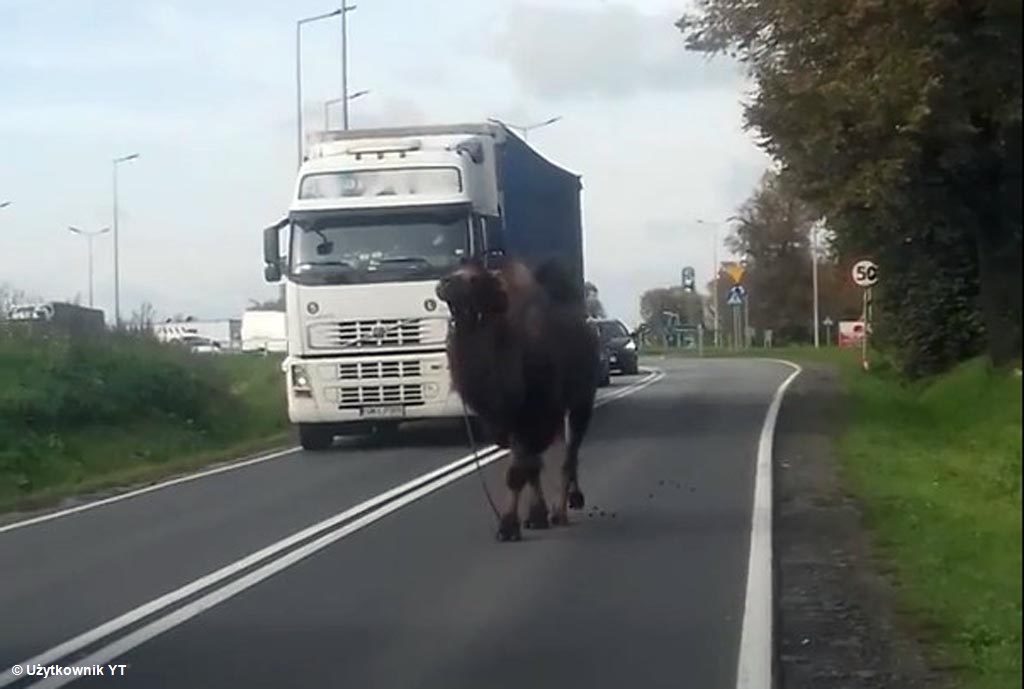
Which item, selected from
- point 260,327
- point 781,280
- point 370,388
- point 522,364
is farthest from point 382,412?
point 781,280

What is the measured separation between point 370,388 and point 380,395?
16 centimetres

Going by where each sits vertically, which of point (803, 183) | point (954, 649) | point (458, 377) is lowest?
point (954, 649)

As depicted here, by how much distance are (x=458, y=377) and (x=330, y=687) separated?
534 cm

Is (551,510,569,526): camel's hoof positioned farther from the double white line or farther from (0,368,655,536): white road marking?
(0,368,655,536): white road marking

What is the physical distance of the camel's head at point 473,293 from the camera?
1398cm

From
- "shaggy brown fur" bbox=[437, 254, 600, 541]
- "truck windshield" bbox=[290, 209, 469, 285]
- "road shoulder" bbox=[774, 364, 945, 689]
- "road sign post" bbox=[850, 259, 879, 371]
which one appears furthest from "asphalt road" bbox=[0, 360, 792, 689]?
"road sign post" bbox=[850, 259, 879, 371]

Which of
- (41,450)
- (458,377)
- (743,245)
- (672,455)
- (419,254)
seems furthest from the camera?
(743,245)

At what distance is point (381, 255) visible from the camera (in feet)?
83.8

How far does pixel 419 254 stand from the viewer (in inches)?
1002

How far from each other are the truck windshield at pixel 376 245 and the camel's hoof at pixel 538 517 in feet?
32.2

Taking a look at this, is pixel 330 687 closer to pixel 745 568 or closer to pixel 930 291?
pixel 745 568

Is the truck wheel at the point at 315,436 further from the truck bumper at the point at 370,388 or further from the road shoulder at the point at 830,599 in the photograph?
the road shoulder at the point at 830,599

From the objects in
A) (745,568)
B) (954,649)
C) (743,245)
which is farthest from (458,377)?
(743,245)

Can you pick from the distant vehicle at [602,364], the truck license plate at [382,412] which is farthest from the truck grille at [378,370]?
the distant vehicle at [602,364]
